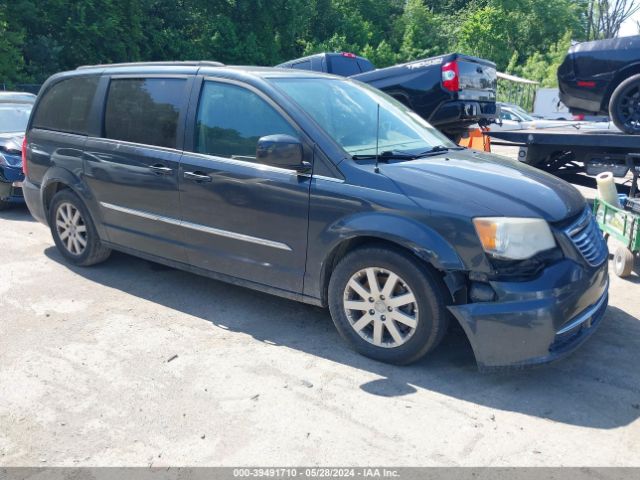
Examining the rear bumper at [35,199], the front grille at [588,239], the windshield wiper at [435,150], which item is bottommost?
the rear bumper at [35,199]

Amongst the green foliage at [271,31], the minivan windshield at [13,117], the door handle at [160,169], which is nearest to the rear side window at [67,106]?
the door handle at [160,169]

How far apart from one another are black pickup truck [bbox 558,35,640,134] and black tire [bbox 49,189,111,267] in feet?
19.6

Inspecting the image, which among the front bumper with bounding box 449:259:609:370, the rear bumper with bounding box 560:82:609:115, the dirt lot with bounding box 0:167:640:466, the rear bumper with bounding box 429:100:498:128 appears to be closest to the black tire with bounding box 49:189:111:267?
the dirt lot with bounding box 0:167:640:466

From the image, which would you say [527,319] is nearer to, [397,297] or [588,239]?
[397,297]

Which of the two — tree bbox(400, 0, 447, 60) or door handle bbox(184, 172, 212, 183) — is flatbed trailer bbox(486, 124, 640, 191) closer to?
door handle bbox(184, 172, 212, 183)

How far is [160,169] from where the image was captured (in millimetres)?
4406

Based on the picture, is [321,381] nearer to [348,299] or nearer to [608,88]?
[348,299]

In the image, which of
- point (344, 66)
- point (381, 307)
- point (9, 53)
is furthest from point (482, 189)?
point (9, 53)

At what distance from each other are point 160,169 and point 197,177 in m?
0.40

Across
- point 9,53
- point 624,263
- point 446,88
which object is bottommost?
point 624,263

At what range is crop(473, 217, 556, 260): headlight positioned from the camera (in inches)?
125

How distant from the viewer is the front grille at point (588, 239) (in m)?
3.44

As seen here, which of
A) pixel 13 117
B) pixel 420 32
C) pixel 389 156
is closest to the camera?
pixel 389 156

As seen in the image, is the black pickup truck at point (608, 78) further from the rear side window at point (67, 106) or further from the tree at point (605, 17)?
the tree at point (605, 17)
